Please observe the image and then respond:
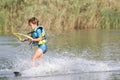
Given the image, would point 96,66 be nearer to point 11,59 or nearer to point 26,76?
point 26,76

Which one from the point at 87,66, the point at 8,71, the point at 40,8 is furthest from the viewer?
the point at 40,8

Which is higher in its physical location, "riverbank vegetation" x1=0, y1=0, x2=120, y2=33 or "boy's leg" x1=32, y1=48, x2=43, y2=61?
"boy's leg" x1=32, y1=48, x2=43, y2=61

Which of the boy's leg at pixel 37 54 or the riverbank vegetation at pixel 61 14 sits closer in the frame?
the boy's leg at pixel 37 54

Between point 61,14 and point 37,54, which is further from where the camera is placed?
point 61,14

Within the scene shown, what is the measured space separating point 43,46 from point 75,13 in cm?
2213

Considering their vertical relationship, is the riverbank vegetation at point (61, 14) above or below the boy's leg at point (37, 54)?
below

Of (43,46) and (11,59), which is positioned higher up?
(43,46)

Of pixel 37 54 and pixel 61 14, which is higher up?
pixel 37 54

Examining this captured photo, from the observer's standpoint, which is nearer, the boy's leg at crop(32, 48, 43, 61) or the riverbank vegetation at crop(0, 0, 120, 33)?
the boy's leg at crop(32, 48, 43, 61)

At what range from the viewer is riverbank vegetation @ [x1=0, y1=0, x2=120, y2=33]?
107 ft

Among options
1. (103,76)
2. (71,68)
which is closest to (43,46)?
(71,68)

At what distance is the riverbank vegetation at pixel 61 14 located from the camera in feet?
107

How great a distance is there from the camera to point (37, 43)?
12812 mm

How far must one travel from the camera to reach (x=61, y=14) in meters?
33.8
